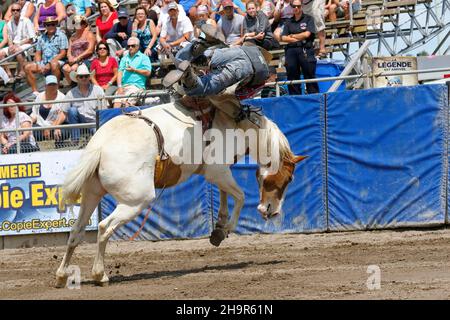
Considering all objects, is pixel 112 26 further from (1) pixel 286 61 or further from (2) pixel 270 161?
(2) pixel 270 161

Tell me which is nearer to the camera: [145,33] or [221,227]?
[221,227]

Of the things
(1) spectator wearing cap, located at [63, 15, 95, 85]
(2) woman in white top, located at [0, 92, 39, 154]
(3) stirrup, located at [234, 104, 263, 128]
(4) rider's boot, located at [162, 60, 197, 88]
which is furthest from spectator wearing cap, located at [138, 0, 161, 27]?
(4) rider's boot, located at [162, 60, 197, 88]

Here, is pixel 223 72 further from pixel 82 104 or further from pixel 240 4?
pixel 240 4

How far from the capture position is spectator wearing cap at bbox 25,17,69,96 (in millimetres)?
19141

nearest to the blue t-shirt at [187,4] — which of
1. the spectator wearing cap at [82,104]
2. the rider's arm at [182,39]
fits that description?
the rider's arm at [182,39]

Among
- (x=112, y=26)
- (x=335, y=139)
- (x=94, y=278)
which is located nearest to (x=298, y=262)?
(x=94, y=278)

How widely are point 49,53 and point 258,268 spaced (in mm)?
10071

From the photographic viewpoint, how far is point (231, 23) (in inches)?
661

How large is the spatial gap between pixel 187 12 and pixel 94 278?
396 inches

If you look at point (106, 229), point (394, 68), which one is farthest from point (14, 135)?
point (106, 229)

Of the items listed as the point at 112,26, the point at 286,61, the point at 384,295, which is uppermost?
the point at 112,26

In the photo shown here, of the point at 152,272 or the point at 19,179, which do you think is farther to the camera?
the point at 19,179

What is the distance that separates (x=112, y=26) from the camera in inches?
754

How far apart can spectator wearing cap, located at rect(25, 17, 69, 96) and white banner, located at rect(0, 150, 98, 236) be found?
3.40 metres
